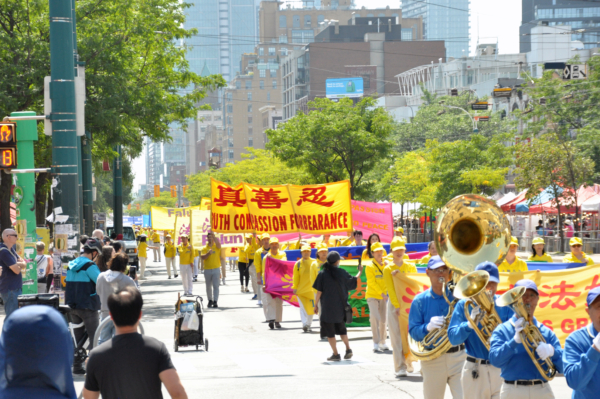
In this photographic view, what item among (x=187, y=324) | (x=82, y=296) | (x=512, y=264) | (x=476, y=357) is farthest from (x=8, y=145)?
(x=476, y=357)

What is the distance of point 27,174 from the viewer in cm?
1359

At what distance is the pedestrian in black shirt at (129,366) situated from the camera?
14.0 ft

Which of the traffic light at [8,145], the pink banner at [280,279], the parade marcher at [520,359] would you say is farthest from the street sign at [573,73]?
the parade marcher at [520,359]

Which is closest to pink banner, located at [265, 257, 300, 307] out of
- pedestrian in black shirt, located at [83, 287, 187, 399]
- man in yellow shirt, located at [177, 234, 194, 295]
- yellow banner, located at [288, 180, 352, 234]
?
yellow banner, located at [288, 180, 352, 234]

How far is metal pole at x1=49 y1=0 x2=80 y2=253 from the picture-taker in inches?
496

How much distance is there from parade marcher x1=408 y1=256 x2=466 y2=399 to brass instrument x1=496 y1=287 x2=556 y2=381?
5.59 feet

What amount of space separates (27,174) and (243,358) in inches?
198

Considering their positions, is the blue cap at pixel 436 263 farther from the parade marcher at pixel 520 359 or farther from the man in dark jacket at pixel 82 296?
the man in dark jacket at pixel 82 296

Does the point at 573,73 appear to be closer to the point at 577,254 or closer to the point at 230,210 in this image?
the point at 230,210

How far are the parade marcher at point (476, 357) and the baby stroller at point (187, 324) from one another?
279 inches

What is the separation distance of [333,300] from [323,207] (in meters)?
8.21

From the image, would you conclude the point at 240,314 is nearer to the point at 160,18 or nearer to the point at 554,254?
the point at 160,18

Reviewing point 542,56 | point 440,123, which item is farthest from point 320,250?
point 542,56

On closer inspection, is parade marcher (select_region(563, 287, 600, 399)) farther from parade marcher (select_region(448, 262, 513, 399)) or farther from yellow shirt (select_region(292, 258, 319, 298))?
yellow shirt (select_region(292, 258, 319, 298))
